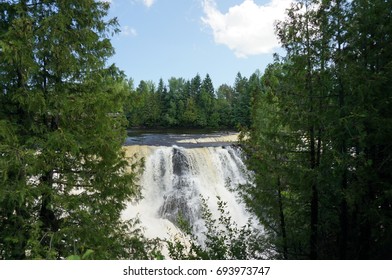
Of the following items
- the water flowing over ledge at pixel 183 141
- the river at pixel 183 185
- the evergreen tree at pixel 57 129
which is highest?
the evergreen tree at pixel 57 129

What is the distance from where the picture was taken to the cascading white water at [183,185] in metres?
18.0

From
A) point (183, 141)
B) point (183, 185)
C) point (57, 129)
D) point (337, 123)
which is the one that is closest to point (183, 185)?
point (183, 185)

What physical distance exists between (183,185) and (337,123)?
51.6 feet

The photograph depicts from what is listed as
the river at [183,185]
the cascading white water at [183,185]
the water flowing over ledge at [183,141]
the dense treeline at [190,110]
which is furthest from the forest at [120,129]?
the dense treeline at [190,110]

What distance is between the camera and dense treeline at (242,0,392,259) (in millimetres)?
5309

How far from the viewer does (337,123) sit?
5.50 meters

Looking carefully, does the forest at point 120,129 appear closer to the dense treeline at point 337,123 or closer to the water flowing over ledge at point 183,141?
the dense treeline at point 337,123

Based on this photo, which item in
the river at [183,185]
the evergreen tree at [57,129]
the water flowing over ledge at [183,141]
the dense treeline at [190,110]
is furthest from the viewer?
the dense treeline at [190,110]

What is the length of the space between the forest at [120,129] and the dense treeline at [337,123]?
2 centimetres

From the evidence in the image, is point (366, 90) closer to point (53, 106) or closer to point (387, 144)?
point (387, 144)

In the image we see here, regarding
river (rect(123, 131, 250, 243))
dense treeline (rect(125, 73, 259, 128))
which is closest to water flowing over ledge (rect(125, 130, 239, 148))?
river (rect(123, 131, 250, 243))

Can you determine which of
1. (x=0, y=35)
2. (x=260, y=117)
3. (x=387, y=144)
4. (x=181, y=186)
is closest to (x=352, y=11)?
(x=387, y=144)

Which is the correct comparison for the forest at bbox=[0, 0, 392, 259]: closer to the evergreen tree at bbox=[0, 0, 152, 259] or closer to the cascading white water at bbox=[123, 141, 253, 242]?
the evergreen tree at bbox=[0, 0, 152, 259]

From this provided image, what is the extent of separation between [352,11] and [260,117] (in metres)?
4.10
